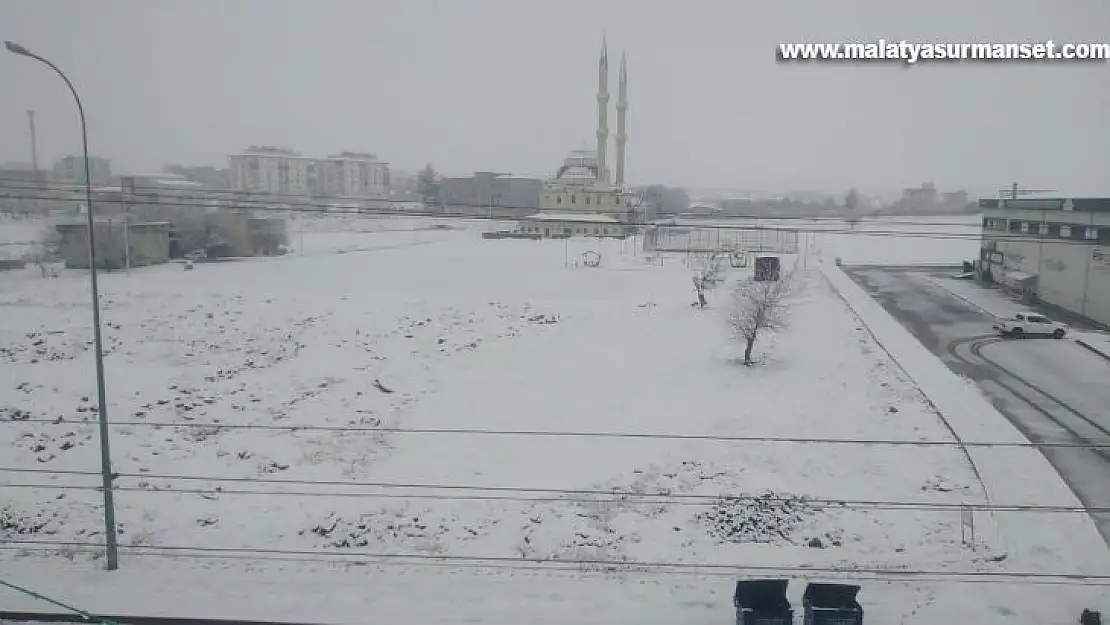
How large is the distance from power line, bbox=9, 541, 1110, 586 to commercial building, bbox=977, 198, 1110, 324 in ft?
41.6

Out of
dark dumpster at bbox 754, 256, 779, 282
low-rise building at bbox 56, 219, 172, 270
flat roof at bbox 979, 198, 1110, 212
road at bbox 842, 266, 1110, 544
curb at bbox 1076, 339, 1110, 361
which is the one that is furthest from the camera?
low-rise building at bbox 56, 219, 172, 270

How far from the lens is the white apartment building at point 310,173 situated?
93.4 m

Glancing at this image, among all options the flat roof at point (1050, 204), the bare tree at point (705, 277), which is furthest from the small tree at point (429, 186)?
the flat roof at point (1050, 204)

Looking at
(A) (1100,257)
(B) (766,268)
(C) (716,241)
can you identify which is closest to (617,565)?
(A) (1100,257)

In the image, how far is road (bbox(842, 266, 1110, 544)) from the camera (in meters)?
12.0

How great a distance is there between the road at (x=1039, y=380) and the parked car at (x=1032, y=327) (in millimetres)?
387

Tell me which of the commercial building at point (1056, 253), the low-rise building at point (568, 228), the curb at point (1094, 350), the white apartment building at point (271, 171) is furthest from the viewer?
the white apartment building at point (271, 171)

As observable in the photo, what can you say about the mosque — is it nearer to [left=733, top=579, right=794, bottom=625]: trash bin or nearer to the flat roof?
the flat roof

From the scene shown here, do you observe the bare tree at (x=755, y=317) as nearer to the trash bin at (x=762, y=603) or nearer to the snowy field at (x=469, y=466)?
the snowy field at (x=469, y=466)

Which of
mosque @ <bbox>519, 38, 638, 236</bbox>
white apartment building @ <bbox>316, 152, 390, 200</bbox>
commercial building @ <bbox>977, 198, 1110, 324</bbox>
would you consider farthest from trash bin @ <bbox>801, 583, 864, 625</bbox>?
white apartment building @ <bbox>316, 152, 390, 200</bbox>

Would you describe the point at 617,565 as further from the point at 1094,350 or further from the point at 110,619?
the point at 1094,350

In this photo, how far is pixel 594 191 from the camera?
60531 millimetres

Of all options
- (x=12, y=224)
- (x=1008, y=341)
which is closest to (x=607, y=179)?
(x=12, y=224)

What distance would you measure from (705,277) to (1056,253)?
1182cm
